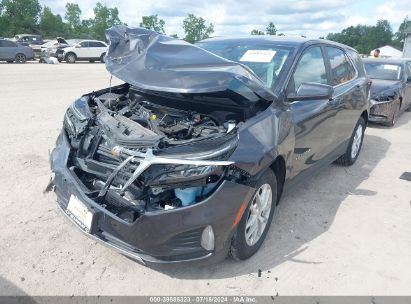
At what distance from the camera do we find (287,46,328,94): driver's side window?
12.8 ft

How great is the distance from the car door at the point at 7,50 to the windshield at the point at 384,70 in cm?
2199

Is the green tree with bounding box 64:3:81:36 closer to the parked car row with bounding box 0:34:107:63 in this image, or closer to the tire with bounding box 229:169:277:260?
the parked car row with bounding box 0:34:107:63

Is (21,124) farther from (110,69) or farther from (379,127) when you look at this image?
(379,127)

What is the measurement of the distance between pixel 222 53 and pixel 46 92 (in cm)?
887

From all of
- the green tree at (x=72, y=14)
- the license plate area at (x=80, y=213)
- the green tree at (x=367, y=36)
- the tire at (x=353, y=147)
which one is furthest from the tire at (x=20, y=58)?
the green tree at (x=367, y=36)

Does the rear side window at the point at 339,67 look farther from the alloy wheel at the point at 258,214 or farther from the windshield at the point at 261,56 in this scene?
the alloy wheel at the point at 258,214

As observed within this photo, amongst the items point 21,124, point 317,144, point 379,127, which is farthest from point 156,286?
point 379,127

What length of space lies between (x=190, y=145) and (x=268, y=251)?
136cm

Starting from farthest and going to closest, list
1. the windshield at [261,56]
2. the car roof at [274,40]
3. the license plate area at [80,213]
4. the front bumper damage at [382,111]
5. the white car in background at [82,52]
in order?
1. the white car in background at [82,52]
2. the front bumper damage at [382,111]
3. the car roof at [274,40]
4. the windshield at [261,56]
5. the license plate area at [80,213]

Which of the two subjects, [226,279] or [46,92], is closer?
[226,279]

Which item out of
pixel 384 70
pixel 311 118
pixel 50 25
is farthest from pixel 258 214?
pixel 50 25

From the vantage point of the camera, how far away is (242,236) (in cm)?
312

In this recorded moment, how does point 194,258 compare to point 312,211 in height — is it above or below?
above

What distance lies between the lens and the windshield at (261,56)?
3.87 meters
